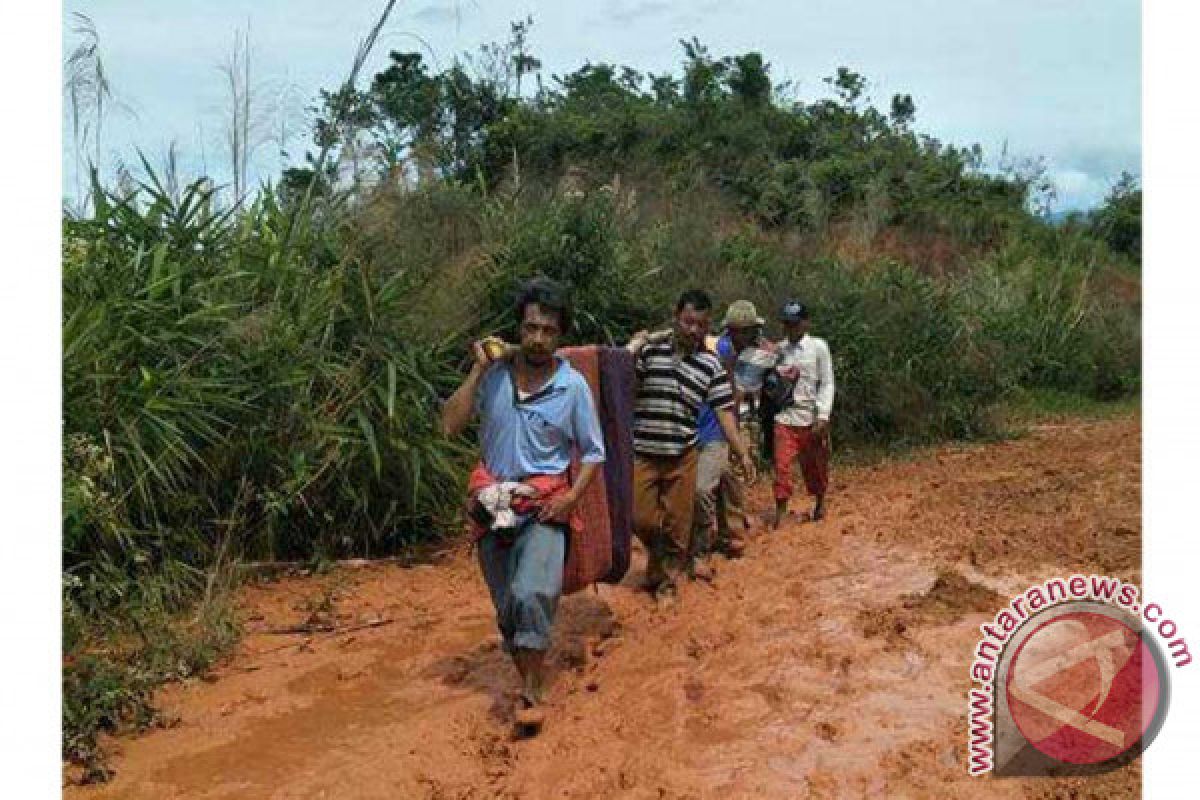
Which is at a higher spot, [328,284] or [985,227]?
[985,227]

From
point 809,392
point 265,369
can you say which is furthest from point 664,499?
point 265,369

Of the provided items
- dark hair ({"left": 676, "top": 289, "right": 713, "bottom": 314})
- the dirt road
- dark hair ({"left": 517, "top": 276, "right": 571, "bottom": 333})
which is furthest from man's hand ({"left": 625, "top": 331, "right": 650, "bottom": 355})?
dark hair ({"left": 517, "top": 276, "right": 571, "bottom": 333})

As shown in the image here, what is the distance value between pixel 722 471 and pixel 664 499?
2.97ft

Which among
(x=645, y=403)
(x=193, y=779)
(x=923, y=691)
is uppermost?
(x=645, y=403)

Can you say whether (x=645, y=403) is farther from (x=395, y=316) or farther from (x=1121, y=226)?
(x=1121, y=226)

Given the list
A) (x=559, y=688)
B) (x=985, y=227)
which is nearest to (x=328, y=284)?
(x=559, y=688)

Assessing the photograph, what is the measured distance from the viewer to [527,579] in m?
4.81

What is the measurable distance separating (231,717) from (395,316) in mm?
3668

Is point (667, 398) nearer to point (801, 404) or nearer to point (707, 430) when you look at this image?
point (707, 430)

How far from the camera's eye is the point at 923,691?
4691 millimetres

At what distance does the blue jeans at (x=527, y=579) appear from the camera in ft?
15.7

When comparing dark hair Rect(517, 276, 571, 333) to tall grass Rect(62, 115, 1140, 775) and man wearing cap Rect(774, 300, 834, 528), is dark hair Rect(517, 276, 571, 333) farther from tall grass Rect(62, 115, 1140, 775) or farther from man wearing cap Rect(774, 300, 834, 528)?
man wearing cap Rect(774, 300, 834, 528)

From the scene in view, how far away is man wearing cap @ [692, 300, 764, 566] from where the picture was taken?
7.38 meters

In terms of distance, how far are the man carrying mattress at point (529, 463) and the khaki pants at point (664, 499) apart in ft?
5.52
